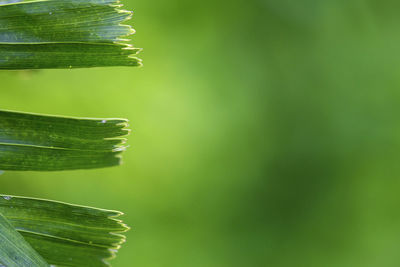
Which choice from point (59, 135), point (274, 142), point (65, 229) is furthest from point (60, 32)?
point (274, 142)

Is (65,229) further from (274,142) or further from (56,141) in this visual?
(274,142)

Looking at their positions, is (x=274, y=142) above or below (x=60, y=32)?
below

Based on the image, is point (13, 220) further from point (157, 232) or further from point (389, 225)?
point (389, 225)

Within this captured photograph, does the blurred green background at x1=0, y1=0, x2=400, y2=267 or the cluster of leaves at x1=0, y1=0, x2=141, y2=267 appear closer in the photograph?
the cluster of leaves at x1=0, y1=0, x2=141, y2=267

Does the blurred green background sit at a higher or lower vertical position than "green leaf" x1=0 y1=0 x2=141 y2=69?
lower

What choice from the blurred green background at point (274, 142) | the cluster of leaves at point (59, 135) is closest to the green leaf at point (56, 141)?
the cluster of leaves at point (59, 135)

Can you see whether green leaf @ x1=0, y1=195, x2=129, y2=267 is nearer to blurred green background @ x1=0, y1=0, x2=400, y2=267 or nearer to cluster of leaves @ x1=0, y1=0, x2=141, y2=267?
cluster of leaves @ x1=0, y1=0, x2=141, y2=267

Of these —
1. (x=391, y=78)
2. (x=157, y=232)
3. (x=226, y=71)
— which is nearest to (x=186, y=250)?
(x=157, y=232)

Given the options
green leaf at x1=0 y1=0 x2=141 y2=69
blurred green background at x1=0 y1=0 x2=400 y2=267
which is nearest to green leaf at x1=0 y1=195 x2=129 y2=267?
green leaf at x1=0 y1=0 x2=141 y2=69
